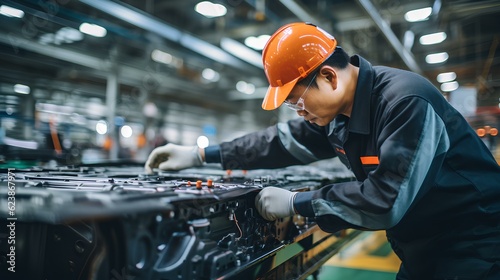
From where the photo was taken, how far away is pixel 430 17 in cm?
440

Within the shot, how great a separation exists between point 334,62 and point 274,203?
2.03 feet

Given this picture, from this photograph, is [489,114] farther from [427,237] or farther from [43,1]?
[43,1]

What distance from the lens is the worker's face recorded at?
1.34 meters

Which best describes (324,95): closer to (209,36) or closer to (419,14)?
(419,14)

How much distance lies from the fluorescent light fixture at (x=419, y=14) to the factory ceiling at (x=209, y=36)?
0.10 m

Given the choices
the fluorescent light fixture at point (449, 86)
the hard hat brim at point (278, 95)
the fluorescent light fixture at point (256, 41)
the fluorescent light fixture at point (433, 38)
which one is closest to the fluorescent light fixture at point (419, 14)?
the fluorescent light fixture at point (433, 38)

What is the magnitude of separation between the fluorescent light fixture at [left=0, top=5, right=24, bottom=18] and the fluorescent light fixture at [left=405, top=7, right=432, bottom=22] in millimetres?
4621

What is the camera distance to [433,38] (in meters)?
5.33

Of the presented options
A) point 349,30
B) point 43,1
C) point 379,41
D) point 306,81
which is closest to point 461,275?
point 306,81

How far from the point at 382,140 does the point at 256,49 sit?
18.0ft

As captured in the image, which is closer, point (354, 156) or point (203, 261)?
point (203, 261)

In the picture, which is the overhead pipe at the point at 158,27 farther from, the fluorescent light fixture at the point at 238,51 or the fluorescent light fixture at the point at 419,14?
the fluorescent light fixture at the point at 419,14

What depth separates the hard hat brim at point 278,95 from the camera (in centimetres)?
134

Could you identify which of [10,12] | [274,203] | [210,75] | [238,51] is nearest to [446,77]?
[238,51]
